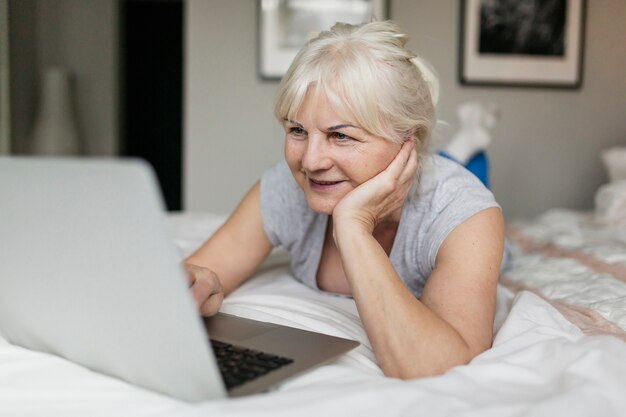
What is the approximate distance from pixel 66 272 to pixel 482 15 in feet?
9.49

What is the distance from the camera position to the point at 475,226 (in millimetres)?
1164

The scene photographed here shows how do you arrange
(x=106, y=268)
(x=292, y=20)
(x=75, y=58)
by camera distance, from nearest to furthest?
1. (x=106, y=268)
2. (x=292, y=20)
3. (x=75, y=58)

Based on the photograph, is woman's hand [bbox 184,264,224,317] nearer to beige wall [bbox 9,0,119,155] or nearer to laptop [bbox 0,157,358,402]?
laptop [bbox 0,157,358,402]

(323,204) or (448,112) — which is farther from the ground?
(448,112)

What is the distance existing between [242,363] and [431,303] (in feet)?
1.23

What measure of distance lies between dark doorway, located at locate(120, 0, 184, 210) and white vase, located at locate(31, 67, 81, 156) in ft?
3.61

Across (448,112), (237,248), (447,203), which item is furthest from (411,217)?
(448,112)

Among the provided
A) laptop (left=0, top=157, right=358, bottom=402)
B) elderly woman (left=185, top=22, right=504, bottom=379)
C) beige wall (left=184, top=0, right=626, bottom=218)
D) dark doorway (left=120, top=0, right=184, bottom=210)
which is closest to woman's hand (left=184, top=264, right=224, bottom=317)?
elderly woman (left=185, top=22, right=504, bottom=379)

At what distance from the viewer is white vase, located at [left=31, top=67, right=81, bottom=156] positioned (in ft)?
13.3

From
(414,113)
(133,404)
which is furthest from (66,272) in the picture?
(414,113)

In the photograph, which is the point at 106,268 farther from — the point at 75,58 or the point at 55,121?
the point at 75,58

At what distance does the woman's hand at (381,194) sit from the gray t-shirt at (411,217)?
0.05 meters

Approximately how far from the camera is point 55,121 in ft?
13.4

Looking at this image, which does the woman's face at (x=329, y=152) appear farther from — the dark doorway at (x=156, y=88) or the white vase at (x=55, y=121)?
the dark doorway at (x=156, y=88)
